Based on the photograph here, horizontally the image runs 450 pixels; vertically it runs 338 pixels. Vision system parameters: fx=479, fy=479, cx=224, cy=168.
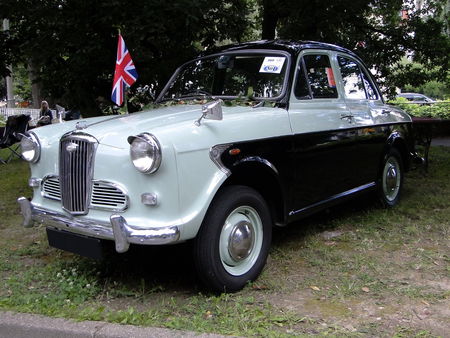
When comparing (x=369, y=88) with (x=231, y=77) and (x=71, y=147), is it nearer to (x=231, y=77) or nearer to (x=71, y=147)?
(x=231, y=77)

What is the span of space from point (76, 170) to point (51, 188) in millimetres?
415

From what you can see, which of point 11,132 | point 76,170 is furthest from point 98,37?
point 11,132

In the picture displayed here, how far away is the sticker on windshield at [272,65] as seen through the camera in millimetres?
4457

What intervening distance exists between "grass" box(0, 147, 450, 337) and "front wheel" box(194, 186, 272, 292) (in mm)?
137

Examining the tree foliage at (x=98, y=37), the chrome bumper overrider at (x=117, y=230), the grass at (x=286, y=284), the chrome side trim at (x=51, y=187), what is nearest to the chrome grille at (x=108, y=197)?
the chrome bumper overrider at (x=117, y=230)

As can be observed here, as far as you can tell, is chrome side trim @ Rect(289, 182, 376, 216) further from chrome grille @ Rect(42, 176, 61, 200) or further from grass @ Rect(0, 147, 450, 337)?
chrome grille @ Rect(42, 176, 61, 200)

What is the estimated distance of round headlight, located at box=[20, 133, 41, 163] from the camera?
3807mm

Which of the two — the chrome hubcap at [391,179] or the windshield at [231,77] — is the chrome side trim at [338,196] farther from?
the windshield at [231,77]

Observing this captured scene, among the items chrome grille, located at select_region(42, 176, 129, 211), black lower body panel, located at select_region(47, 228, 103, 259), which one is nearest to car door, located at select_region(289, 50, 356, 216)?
chrome grille, located at select_region(42, 176, 129, 211)

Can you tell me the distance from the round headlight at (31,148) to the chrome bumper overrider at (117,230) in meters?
0.45

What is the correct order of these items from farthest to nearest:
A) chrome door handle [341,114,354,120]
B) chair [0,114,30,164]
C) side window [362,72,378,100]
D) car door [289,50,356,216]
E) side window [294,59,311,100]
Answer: chair [0,114,30,164] → side window [362,72,378,100] → chrome door handle [341,114,354,120] → side window [294,59,311,100] → car door [289,50,356,216]

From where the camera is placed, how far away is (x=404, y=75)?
1017 cm

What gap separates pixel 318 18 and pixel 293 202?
483 cm

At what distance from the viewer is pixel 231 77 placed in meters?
4.67
